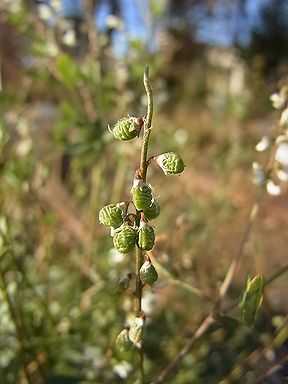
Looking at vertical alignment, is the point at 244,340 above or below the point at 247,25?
below

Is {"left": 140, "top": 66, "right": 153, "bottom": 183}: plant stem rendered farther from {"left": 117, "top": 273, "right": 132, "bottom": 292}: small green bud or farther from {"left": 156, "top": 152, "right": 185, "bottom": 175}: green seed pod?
{"left": 117, "top": 273, "right": 132, "bottom": 292}: small green bud

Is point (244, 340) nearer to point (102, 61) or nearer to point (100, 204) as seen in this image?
point (100, 204)

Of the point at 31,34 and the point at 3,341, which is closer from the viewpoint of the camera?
the point at 3,341

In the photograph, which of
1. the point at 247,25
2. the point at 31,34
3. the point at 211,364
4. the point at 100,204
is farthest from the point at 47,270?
the point at 247,25

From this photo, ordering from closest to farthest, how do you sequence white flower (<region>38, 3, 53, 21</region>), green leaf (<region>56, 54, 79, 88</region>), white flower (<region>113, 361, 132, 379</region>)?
white flower (<region>113, 361, 132, 379</region>) < green leaf (<region>56, 54, 79, 88</region>) < white flower (<region>38, 3, 53, 21</region>)

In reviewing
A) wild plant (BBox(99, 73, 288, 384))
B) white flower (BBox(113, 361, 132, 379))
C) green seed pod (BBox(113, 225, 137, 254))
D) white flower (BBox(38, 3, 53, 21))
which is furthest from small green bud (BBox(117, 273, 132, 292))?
white flower (BBox(38, 3, 53, 21))
